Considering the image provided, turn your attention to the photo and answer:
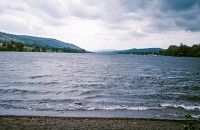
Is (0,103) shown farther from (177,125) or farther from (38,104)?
(177,125)

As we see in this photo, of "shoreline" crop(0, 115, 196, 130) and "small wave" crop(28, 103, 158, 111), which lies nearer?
"shoreline" crop(0, 115, 196, 130)

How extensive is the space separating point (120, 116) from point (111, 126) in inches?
194

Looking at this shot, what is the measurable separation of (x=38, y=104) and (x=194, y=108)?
15.7 meters

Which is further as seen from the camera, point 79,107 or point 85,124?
point 79,107

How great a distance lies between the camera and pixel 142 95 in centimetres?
3369

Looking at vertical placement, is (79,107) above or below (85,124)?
below

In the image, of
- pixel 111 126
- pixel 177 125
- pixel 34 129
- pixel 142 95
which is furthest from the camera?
pixel 142 95

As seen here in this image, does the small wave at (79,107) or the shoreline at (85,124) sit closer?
the shoreline at (85,124)

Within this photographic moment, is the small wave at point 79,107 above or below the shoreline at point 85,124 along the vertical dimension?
below

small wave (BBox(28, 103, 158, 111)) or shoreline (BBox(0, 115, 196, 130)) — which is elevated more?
shoreline (BBox(0, 115, 196, 130))

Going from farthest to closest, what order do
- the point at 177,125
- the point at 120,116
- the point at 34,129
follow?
the point at 120,116 → the point at 177,125 → the point at 34,129

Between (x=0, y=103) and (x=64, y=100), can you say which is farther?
(x=64, y=100)

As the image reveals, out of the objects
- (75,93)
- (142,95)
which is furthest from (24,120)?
(142,95)

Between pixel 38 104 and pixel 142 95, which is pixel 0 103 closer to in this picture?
pixel 38 104
